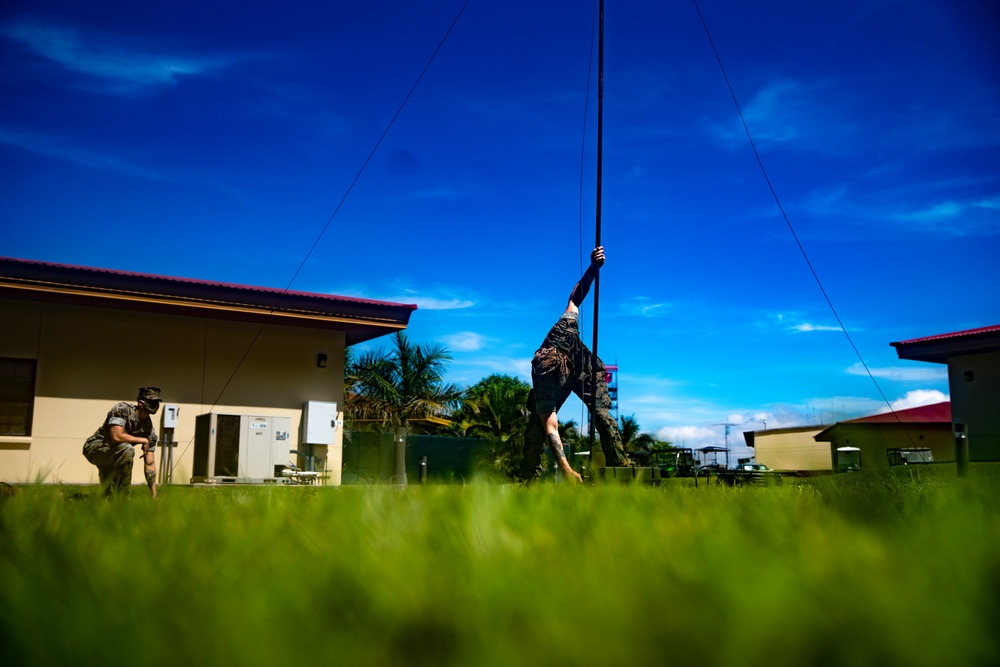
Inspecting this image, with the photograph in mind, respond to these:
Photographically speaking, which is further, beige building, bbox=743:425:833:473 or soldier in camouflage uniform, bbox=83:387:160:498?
beige building, bbox=743:425:833:473

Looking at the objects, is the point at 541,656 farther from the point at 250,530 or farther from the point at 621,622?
the point at 250,530

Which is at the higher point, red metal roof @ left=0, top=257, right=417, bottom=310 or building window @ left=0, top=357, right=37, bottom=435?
red metal roof @ left=0, top=257, right=417, bottom=310

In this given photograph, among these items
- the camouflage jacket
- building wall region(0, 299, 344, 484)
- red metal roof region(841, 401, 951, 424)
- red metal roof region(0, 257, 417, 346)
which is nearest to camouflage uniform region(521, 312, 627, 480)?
the camouflage jacket

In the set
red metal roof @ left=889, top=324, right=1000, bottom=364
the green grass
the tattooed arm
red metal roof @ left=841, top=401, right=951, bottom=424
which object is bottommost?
the green grass

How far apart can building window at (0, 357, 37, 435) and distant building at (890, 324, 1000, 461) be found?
23.9m

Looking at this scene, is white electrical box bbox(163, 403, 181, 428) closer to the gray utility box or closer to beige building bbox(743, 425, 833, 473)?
the gray utility box

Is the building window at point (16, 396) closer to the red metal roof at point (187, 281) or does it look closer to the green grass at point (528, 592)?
the red metal roof at point (187, 281)

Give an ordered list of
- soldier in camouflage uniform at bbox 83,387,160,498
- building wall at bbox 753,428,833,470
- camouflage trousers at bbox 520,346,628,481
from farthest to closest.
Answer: building wall at bbox 753,428,833,470 < camouflage trousers at bbox 520,346,628,481 < soldier in camouflage uniform at bbox 83,387,160,498

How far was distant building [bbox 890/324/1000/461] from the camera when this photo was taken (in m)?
23.1

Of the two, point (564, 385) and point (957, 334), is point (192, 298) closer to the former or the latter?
point (564, 385)

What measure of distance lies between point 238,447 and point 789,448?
136 ft

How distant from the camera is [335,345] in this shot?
2080 cm

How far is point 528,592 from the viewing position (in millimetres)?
839

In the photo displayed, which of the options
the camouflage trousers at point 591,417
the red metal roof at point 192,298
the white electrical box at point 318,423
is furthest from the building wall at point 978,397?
the camouflage trousers at point 591,417
